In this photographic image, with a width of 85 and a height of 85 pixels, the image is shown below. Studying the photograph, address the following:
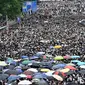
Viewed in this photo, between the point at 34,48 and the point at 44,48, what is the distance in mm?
A: 872

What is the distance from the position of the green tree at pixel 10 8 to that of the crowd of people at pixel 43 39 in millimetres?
1730

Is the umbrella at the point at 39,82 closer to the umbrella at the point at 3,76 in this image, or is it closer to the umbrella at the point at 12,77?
the umbrella at the point at 12,77

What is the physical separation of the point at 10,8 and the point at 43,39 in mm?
11598

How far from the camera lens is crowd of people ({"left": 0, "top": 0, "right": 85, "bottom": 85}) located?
1236 inches

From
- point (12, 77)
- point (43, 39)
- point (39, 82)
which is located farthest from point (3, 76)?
point (43, 39)

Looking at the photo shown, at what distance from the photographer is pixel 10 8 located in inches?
Result: 1893

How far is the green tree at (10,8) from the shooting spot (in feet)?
155

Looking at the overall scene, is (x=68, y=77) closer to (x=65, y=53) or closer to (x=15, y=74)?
(x=15, y=74)

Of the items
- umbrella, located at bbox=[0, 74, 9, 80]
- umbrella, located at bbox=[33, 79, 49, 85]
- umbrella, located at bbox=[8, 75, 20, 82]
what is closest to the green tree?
umbrella, located at bbox=[0, 74, 9, 80]

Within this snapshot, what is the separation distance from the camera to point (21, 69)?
961 inches

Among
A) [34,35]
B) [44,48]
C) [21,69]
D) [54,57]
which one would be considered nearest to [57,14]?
[34,35]

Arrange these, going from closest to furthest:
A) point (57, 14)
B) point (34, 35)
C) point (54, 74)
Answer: point (54, 74), point (34, 35), point (57, 14)

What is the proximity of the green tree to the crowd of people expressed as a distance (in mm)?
1730

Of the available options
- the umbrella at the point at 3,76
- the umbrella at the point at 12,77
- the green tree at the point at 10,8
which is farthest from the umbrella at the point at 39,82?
the green tree at the point at 10,8
